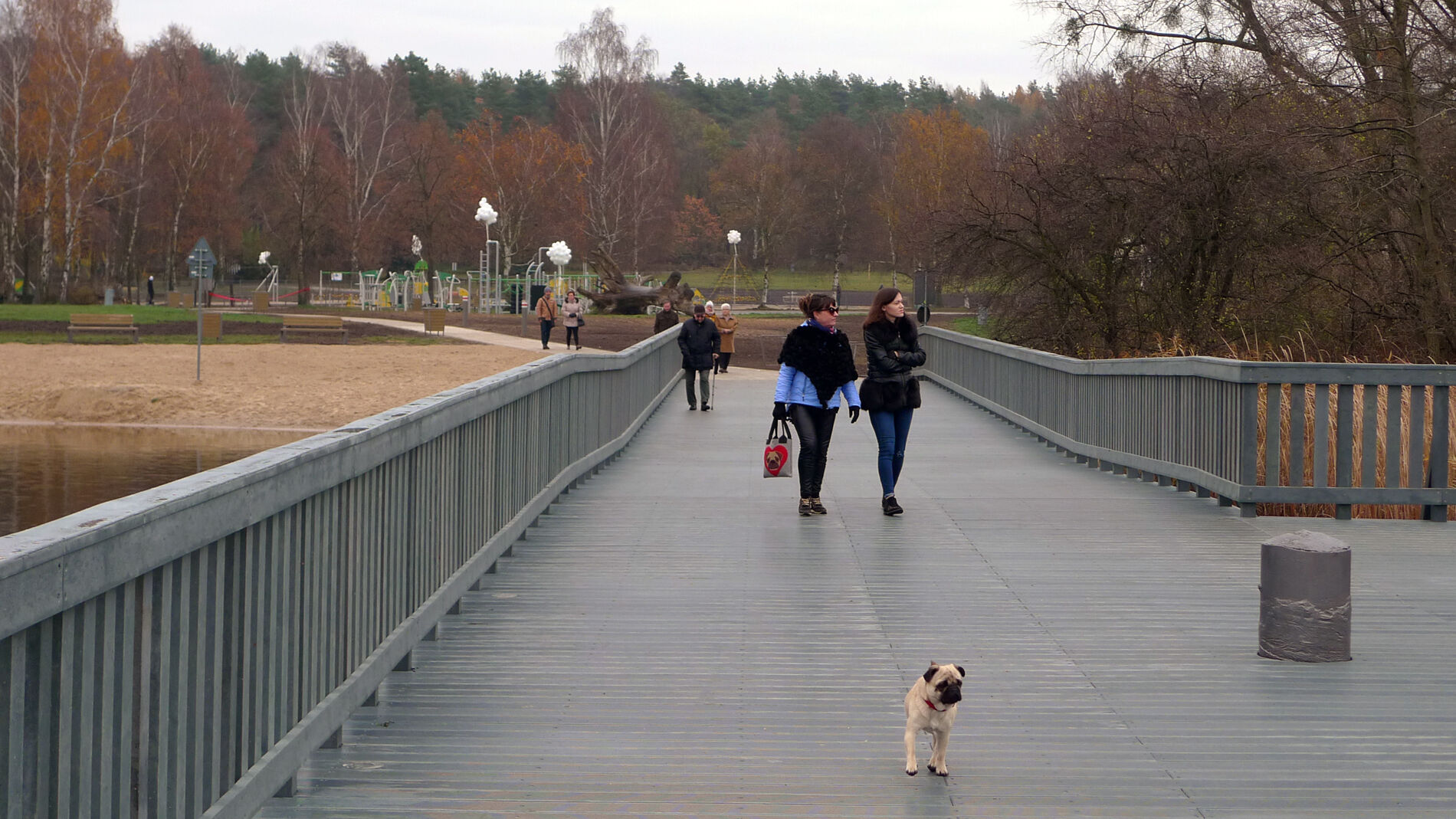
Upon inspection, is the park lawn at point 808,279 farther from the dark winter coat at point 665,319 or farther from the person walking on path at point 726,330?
the person walking on path at point 726,330

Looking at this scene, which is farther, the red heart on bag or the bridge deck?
the red heart on bag

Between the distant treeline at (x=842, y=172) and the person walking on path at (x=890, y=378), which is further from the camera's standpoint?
the distant treeline at (x=842, y=172)

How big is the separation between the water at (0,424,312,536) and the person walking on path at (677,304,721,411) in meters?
6.18

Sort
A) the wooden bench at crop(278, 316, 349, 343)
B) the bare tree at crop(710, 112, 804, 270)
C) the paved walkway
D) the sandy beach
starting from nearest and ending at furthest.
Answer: the sandy beach
the wooden bench at crop(278, 316, 349, 343)
the paved walkway
the bare tree at crop(710, 112, 804, 270)

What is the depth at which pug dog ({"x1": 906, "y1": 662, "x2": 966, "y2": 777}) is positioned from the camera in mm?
4652

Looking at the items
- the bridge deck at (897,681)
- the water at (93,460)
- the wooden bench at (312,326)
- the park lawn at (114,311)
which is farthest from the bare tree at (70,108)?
the bridge deck at (897,681)

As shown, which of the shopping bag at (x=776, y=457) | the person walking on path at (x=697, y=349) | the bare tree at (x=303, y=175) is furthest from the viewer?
the bare tree at (x=303, y=175)

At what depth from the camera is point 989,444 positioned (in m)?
17.6

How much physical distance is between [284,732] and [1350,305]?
742 inches

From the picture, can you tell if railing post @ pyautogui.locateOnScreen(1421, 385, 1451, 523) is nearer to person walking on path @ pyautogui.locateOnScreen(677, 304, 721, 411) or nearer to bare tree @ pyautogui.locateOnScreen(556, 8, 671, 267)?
person walking on path @ pyautogui.locateOnScreen(677, 304, 721, 411)

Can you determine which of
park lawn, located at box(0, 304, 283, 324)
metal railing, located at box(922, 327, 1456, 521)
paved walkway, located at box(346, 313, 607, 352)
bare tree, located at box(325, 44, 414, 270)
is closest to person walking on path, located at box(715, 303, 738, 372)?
paved walkway, located at box(346, 313, 607, 352)

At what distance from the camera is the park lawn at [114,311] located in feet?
164

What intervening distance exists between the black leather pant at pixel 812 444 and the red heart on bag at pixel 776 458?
49 centimetres

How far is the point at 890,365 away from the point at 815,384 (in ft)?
1.79
